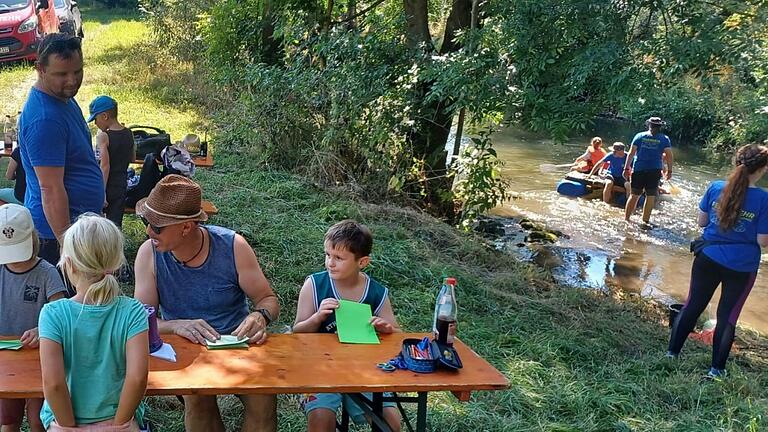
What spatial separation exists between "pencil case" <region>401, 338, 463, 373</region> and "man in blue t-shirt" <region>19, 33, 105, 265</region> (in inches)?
65.7

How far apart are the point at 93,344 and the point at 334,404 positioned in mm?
1111

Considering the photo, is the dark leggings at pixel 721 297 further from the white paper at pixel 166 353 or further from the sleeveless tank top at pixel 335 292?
the white paper at pixel 166 353

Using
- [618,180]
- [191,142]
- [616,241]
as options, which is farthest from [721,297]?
[618,180]

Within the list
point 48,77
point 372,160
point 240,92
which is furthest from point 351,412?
point 240,92

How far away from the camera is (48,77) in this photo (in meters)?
3.13

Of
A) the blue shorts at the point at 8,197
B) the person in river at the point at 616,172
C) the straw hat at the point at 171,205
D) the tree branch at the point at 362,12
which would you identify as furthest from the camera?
the person in river at the point at 616,172

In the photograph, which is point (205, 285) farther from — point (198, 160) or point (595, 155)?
point (595, 155)

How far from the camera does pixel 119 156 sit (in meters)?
5.29

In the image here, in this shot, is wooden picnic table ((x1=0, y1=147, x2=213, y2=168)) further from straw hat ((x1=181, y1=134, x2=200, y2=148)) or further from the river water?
the river water

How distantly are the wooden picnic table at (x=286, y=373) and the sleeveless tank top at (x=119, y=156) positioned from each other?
2.92 meters

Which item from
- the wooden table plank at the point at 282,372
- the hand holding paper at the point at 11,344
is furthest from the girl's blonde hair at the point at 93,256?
the hand holding paper at the point at 11,344

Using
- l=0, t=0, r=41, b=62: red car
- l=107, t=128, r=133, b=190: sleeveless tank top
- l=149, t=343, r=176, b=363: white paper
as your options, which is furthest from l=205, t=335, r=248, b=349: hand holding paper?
l=0, t=0, r=41, b=62: red car

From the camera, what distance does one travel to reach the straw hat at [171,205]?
274 cm

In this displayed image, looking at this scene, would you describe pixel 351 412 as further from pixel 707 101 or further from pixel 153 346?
pixel 707 101
